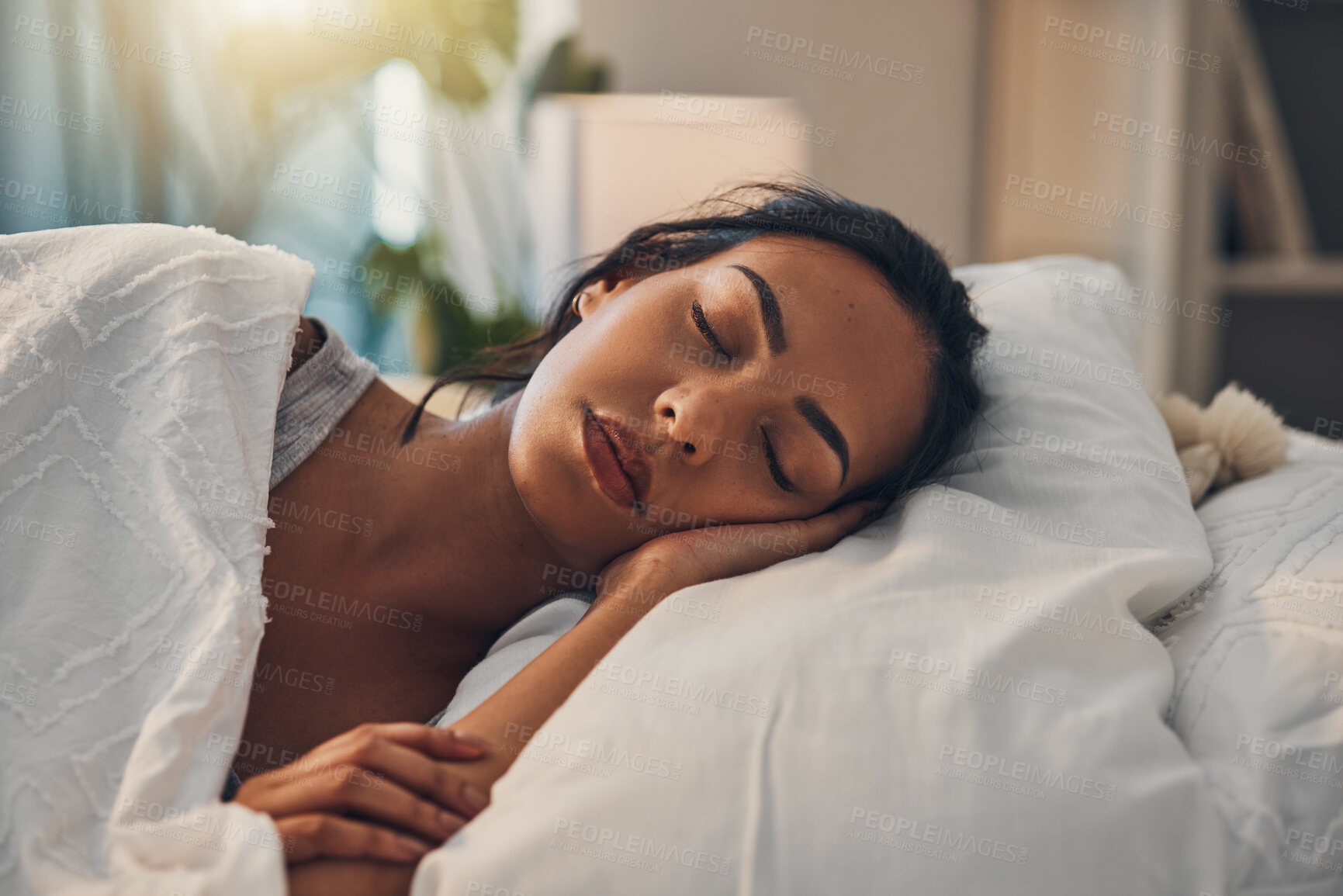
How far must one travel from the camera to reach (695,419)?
0.83 m

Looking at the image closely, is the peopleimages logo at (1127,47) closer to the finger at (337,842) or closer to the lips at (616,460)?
the lips at (616,460)

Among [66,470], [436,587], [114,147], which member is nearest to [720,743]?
[436,587]

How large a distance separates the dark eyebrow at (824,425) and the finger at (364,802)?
0.46 metres

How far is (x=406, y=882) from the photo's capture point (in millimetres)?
563

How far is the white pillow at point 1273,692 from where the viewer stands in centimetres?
62

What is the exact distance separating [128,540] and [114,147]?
6.12 ft

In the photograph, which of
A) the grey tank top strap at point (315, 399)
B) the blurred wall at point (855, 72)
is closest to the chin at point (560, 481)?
the grey tank top strap at point (315, 399)

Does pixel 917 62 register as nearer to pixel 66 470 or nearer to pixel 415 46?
pixel 415 46

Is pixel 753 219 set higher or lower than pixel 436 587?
higher

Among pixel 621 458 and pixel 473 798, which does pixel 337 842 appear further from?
pixel 621 458

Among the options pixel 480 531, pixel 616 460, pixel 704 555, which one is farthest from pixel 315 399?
pixel 704 555

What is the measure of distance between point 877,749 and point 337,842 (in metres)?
0.33

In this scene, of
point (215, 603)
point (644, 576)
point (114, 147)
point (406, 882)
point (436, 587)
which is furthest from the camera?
point (114, 147)

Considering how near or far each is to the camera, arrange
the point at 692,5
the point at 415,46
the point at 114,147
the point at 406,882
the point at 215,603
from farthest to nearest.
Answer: the point at 692,5 → the point at 415,46 → the point at 114,147 → the point at 215,603 → the point at 406,882
